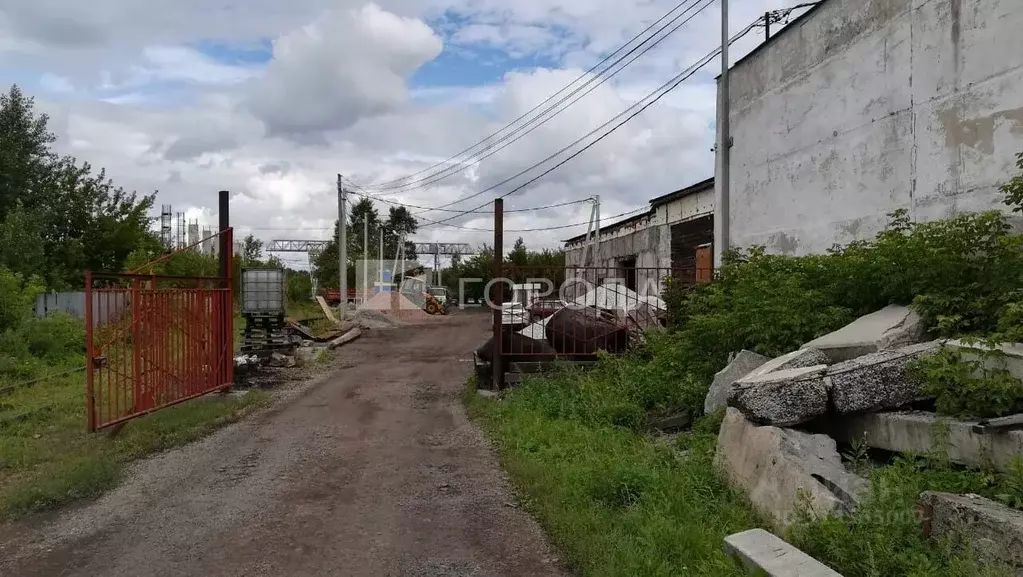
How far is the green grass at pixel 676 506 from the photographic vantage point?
138 inches

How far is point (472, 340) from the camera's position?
2258 cm

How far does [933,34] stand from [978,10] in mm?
570

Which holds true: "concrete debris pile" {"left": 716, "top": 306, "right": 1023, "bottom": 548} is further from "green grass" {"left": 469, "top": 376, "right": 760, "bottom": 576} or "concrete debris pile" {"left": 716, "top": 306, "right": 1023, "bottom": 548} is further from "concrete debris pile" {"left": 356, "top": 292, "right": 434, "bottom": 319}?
"concrete debris pile" {"left": 356, "top": 292, "right": 434, "bottom": 319}

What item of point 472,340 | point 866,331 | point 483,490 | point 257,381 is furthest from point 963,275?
point 472,340

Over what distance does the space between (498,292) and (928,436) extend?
6851 millimetres

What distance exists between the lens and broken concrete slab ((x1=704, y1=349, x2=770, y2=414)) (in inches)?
261

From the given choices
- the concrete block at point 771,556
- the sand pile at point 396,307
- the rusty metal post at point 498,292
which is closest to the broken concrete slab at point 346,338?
the sand pile at point 396,307

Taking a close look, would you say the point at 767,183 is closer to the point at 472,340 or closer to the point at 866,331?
the point at 866,331

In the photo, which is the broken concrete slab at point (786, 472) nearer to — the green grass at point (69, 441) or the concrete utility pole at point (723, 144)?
the green grass at point (69, 441)

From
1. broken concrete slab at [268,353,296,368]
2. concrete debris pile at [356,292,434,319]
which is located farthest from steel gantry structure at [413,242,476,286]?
broken concrete slab at [268,353,296,368]

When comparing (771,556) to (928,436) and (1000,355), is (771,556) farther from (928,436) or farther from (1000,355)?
(1000,355)

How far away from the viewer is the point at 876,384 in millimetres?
4762

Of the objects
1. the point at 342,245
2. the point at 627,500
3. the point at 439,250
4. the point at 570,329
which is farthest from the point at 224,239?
the point at 439,250

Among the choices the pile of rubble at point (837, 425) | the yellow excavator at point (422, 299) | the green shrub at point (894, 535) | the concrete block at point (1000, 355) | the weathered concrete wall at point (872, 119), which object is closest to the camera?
the green shrub at point (894, 535)
